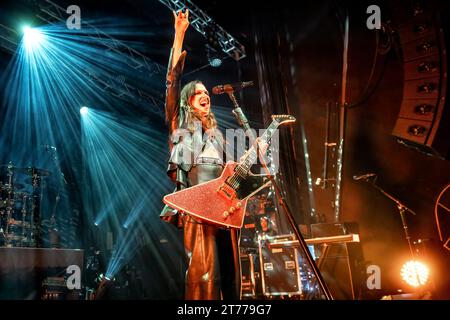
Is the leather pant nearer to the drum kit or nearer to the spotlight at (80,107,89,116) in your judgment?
the drum kit

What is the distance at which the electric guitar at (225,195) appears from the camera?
205 centimetres

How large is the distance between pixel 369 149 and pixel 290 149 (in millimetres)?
1303

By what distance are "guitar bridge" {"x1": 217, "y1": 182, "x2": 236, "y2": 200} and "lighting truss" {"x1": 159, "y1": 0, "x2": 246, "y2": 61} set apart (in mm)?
5724

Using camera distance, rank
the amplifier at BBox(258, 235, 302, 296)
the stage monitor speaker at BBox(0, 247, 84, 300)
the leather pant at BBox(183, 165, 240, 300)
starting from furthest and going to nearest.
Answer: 1. the amplifier at BBox(258, 235, 302, 296)
2. the stage monitor speaker at BBox(0, 247, 84, 300)
3. the leather pant at BBox(183, 165, 240, 300)

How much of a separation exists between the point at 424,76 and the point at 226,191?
303 centimetres

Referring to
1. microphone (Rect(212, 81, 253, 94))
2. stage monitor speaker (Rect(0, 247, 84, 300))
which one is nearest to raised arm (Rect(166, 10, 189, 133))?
microphone (Rect(212, 81, 253, 94))

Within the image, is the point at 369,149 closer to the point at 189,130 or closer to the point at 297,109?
the point at 297,109

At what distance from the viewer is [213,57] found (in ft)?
26.0

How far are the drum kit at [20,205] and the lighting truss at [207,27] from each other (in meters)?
4.91

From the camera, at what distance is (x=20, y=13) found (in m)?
6.98

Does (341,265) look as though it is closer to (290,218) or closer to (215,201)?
(290,218)

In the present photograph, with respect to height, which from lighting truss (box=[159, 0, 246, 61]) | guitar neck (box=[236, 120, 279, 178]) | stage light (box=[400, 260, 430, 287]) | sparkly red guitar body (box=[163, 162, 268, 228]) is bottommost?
stage light (box=[400, 260, 430, 287])

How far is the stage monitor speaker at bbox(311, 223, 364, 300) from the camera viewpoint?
4359 mm

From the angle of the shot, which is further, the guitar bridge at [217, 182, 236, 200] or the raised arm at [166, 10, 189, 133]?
the raised arm at [166, 10, 189, 133]
